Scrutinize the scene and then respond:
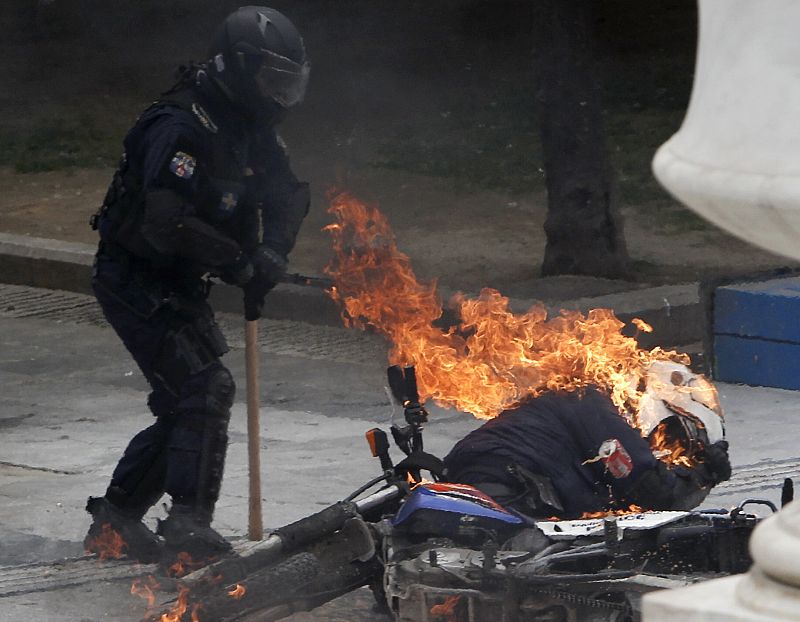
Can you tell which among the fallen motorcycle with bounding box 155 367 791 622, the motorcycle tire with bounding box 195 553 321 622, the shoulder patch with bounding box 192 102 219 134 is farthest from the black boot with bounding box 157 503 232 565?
the shoulder patch with bounding box 192 102 219 134

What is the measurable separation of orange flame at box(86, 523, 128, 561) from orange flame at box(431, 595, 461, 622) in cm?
184

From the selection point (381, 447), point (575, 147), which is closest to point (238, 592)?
point (381, 447)

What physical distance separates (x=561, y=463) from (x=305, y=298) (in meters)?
5.86

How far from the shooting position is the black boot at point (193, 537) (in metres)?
6.59

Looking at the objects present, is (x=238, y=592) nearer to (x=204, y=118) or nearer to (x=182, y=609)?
(x=182, y=609)

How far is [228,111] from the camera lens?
6809 millimetres

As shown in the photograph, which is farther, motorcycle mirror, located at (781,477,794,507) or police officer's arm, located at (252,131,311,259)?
police officer's arm, located at (252,131,311,259)

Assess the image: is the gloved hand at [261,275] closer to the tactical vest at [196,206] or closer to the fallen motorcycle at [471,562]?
the tactical vest at [196,206]

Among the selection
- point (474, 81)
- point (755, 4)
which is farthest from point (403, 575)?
point (474, 81)

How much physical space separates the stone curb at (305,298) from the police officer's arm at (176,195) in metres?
3.84

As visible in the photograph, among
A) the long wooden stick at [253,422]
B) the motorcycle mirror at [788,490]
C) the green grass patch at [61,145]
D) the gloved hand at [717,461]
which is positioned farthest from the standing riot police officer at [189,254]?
the green grass patch at [61,145]

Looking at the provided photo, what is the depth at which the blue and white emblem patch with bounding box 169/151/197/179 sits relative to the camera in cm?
657

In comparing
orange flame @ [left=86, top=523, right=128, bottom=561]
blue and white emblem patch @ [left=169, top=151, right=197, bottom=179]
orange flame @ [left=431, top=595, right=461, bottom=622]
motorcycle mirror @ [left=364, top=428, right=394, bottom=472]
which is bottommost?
orange flame @ [left=86, top=523, right=128, bottom=561]

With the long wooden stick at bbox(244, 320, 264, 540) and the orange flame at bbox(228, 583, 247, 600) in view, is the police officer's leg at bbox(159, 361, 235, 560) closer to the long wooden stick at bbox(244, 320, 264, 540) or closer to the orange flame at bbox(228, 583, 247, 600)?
the long wooden stick at bbox(244, 320, 264, 540)
